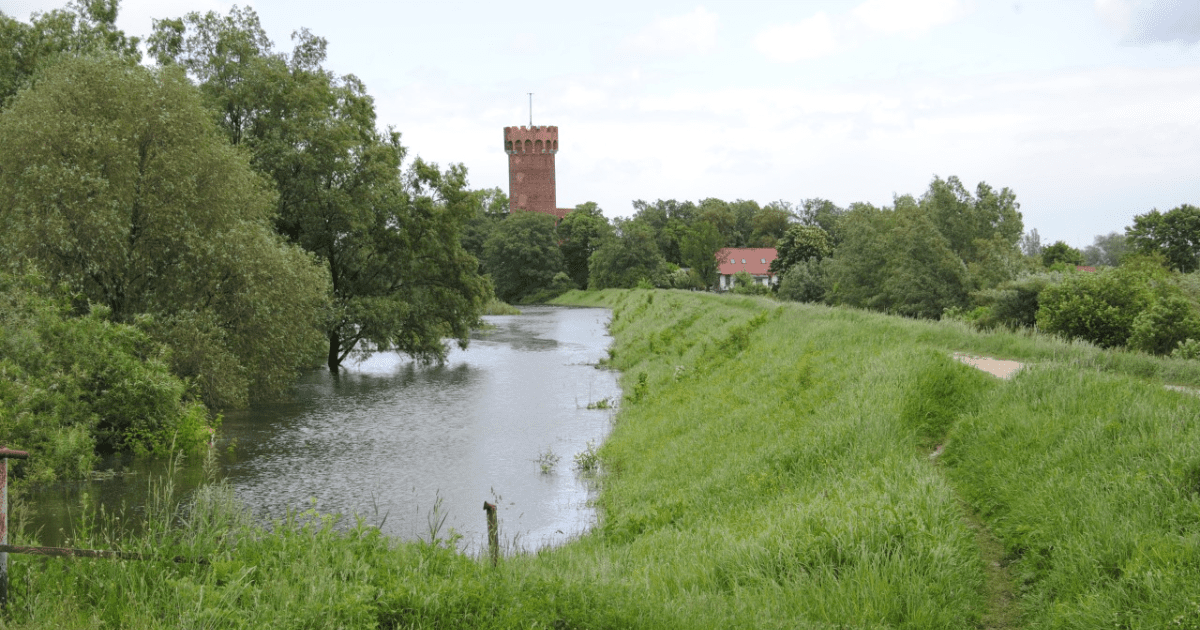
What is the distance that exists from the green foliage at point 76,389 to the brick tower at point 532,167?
110m

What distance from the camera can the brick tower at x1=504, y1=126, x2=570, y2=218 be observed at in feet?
414

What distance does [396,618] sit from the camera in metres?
5.68

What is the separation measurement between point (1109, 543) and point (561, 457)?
430 inches

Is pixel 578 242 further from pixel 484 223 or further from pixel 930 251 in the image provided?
pixel 930 251

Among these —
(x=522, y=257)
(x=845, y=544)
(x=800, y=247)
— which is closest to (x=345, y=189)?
(x=845, y=544)

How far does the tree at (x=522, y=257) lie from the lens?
101 metres

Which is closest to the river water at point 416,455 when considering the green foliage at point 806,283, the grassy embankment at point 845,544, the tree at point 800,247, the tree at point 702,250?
the grassy embankment at point 845,544

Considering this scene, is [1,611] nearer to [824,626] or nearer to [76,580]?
[76,580]

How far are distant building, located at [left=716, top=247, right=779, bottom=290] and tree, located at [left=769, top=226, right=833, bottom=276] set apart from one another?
19281 mm

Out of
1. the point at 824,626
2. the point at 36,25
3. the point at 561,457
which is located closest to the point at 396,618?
the point at 824,626

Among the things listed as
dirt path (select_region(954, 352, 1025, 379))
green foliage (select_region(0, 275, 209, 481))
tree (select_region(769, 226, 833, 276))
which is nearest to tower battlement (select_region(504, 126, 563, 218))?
tree (select_region(769, 226, 833, 276))

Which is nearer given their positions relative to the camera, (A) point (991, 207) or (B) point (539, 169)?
(A) point (991, 207)

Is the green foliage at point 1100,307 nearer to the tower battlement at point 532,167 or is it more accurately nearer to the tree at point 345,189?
the tree at point 345,189

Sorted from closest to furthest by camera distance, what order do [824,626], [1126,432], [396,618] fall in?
1. [396,618]
2. [824,626]
3. [1126,432]
